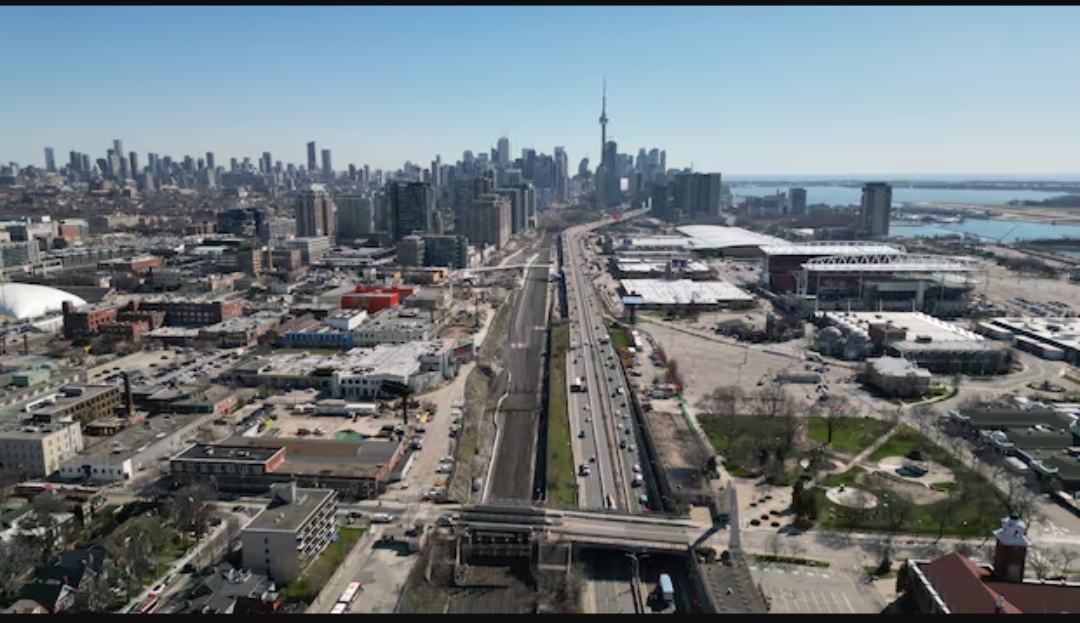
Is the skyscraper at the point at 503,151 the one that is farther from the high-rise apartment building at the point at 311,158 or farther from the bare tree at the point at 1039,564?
the bare tree at the point at 1039,564

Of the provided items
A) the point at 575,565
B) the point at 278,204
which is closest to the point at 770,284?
the point at 575,565

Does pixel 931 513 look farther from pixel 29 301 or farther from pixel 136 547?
pixel 29 301

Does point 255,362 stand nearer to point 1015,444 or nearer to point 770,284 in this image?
point 1015,444

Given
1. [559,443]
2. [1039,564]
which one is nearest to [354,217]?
[559,443]

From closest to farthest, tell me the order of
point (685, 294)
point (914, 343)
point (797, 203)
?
1. point (914, 343)
2. point (685, 294)
3. point (797, 203)

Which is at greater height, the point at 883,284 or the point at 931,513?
the point at 883,284

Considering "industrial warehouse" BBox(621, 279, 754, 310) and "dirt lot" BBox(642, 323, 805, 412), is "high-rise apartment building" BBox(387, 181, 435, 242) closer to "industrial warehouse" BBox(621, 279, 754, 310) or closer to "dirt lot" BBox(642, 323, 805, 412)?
"industrial warehouse" BBox(621, 279, 754, 310)
